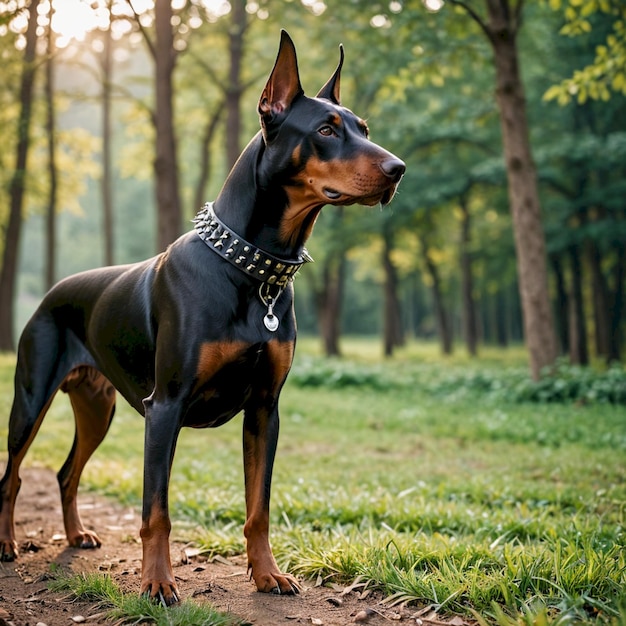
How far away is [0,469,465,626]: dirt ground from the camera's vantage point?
119 inches

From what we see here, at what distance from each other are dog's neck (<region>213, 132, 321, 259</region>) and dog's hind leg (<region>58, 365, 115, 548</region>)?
60.6 inches

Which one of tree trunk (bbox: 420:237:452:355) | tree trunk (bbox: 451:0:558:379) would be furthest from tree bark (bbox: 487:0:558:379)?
tree trunk (bbox: 420:237:452:355)

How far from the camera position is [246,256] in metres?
3.23

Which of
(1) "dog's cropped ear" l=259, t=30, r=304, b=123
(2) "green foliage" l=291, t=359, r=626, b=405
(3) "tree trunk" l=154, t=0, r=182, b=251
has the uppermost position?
(3) "tree trunk" l=154, t=0, r=182, b=251

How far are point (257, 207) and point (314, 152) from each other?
40cm

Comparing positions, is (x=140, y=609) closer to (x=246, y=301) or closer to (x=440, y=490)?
(x=246, y=301)

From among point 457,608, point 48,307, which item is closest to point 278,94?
point 48,307

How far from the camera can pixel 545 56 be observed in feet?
59.5

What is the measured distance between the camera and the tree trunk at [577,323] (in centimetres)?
1906

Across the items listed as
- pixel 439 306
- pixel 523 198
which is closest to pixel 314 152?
pixel 523 198

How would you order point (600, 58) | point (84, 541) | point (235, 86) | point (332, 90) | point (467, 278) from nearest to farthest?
point (332, 90)
point (84, 541)
point (600, 58)
point (235, 86)
point (467, 278)

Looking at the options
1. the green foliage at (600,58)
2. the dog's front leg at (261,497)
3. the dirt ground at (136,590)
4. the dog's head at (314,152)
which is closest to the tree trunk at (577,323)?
the green foliage at (600,58)

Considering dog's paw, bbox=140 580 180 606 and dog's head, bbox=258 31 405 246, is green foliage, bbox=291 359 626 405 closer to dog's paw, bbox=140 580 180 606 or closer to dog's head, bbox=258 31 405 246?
dog's head, bbox=258 31 405 246

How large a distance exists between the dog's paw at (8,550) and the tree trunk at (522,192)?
29.0 feet
